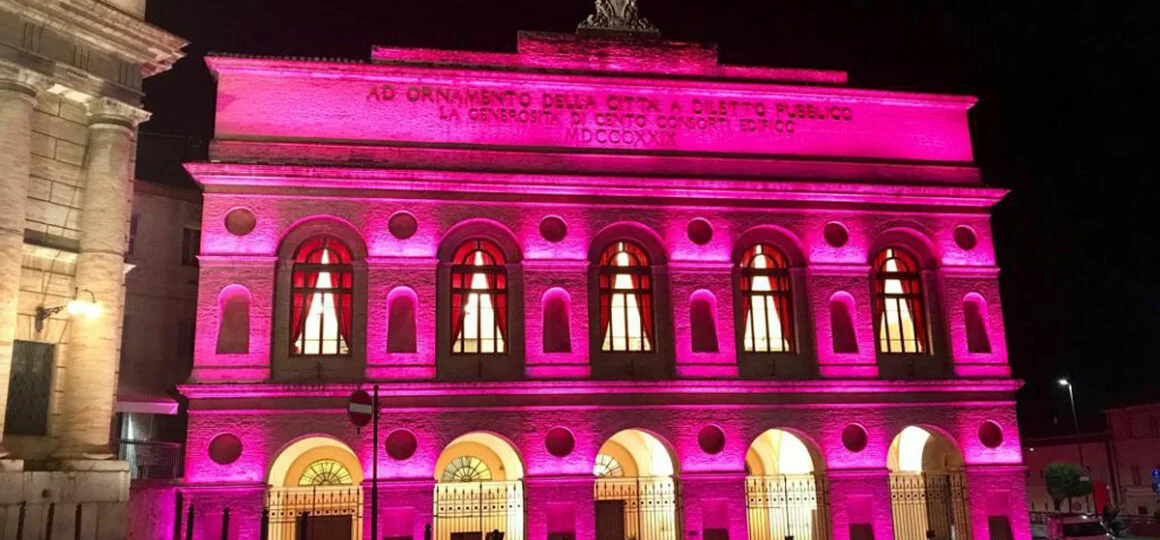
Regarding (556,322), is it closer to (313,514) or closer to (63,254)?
(313,514)

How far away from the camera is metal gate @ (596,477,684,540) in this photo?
2672 centimetres

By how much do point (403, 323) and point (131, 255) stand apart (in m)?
9.94

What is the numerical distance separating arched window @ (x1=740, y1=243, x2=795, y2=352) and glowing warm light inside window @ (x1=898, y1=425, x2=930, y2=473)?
220 inches

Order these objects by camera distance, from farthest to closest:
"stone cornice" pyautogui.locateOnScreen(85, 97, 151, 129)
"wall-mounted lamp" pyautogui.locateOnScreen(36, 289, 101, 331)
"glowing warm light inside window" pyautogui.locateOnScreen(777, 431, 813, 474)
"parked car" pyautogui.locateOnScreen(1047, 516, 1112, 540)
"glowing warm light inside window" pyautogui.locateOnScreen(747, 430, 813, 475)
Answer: "glowing warm light inside window" pyautogui.locateOnScreen(747, 430, 813, 475)
"glowing warm light inside window" pyautogui.locateOnScreen(777, 431, 813, 474)
"parked car" pyautogui.locateOnScreen(1047, 516, 1112, 540)
"stone cornice" pyautogui.locateOnScreen(85, 97, 151, 129)
"wall-mounted lamp" pyautogui.locateOnScreen(36, 289, 101, 331)

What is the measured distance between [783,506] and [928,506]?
13.7 ft

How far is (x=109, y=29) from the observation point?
69.9 ft

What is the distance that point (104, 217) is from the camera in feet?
68.5

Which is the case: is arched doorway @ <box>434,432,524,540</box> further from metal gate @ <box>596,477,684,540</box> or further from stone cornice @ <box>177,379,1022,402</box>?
metal gate @ <box>596,477,684,540</box>

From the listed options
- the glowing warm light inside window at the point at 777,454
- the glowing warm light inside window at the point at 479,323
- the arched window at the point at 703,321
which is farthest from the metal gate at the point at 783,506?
the glowing warm light inside window at the point at 479,323

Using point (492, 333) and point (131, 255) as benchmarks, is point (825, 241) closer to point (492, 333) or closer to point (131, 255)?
point (492, 333)

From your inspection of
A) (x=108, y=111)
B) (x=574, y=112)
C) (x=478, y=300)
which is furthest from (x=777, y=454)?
(x=108, y=111)

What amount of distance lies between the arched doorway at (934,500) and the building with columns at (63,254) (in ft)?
65.3

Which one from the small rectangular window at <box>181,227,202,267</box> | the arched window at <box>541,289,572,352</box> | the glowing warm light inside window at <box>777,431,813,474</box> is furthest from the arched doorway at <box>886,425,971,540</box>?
the small rectangular window at <box>181,227,202,267</box>

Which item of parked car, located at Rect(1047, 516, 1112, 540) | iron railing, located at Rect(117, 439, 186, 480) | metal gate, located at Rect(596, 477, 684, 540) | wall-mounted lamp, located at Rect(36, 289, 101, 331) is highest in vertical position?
wall-mounted lamp, located at Rect(36, 289, 101, 331)
